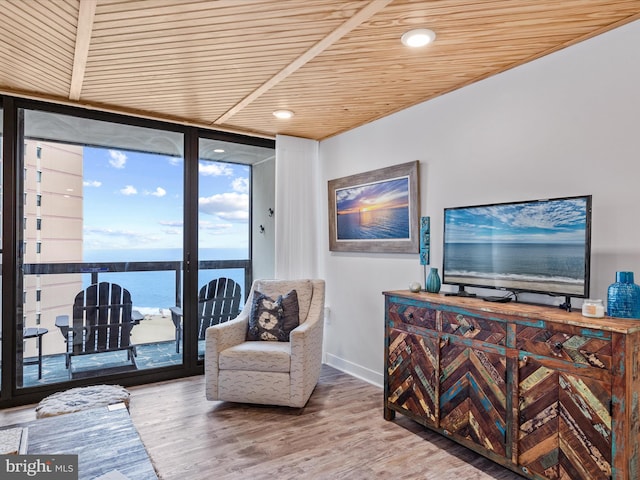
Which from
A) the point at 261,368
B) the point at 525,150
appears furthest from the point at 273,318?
the point at 525,150

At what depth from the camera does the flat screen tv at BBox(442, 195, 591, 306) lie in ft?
6.90

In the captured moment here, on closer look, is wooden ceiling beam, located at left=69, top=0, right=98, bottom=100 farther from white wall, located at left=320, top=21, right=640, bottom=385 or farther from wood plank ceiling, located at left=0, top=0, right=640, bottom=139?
white wall, located at left=320, top=21, right=640, bottom=385

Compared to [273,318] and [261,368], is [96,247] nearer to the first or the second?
[273,318]

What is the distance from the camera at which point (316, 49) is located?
7.66ft

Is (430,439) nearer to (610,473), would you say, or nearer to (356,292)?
(610,473)

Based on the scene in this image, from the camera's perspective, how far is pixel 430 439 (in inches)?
103

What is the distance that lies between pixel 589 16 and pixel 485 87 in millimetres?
814

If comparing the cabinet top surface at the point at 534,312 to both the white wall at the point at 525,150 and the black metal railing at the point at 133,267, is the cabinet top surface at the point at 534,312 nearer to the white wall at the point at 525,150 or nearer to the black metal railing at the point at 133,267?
the white wall at the point at 525,150

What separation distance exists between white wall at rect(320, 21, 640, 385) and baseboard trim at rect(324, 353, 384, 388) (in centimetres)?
2

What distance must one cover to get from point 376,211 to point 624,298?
2107mm

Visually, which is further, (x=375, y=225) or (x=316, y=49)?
(x=375, y=225)

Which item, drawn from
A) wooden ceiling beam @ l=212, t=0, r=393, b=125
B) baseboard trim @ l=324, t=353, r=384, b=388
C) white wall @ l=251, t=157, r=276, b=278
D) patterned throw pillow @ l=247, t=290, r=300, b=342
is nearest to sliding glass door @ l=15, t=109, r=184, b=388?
white wall @ l=251, t=157, r=276, b=278

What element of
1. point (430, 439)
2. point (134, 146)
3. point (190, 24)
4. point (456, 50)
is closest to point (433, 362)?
point (430, 439)

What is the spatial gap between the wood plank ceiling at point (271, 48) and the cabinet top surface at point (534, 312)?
1.51m
